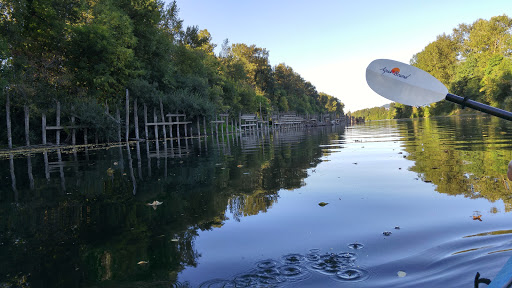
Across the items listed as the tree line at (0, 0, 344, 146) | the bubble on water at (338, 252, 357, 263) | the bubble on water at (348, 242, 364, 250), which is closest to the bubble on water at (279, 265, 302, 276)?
the bubble on water at (338, 252, 357, 263)

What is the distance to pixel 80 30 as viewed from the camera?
22906 mm

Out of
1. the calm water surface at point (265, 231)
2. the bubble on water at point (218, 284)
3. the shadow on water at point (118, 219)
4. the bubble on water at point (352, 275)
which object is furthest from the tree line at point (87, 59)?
the bubble on water at point (352, 275)

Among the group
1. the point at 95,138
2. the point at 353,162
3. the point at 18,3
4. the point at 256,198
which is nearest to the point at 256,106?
the point at 95,138

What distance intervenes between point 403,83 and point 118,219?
388 cm

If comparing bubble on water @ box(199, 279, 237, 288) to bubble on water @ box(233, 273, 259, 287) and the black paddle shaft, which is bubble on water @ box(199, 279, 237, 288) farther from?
the black paddle shaft

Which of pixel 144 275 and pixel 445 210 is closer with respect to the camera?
pixel 144 275

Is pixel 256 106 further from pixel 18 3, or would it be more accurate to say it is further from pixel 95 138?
pixel 18 3

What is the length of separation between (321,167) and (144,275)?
645 centimetres

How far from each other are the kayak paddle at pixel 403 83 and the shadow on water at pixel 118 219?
76.0 inches

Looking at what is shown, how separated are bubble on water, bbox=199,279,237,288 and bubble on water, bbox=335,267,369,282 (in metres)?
0.83

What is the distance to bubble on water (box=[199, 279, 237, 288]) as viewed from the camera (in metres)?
2.58

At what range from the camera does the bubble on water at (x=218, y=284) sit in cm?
258

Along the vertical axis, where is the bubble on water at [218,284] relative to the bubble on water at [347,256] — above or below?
above

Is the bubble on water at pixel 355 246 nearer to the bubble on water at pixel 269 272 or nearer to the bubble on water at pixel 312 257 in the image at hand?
the bubble on water at pixel 312 257
